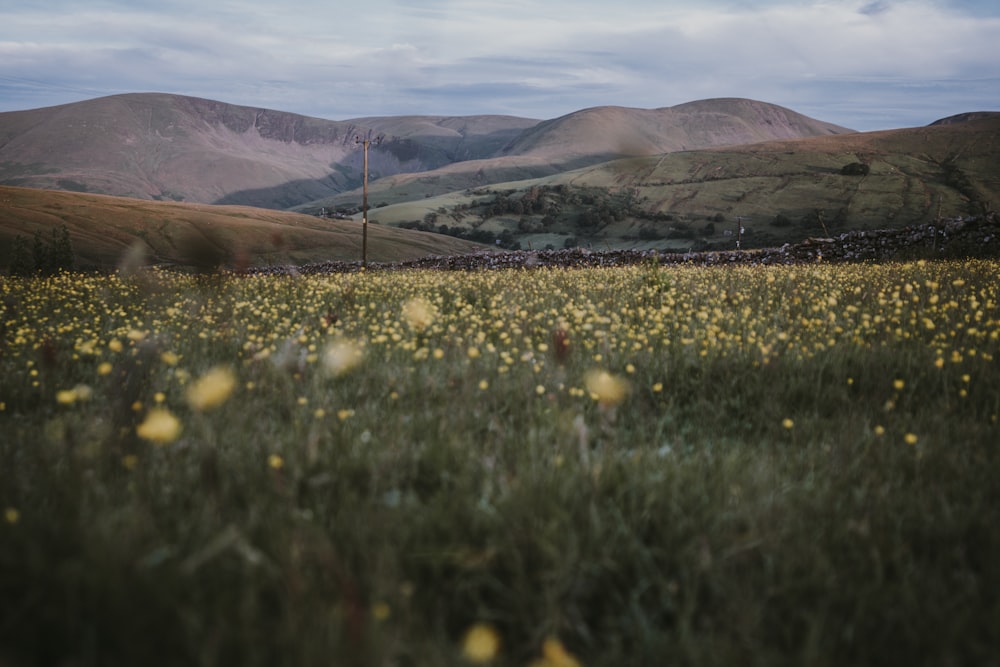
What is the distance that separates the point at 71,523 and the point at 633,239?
137535 millimetres

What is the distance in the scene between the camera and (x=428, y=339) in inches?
261

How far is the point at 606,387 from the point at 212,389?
116 inches

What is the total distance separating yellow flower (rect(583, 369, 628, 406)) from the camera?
4574 millimetres

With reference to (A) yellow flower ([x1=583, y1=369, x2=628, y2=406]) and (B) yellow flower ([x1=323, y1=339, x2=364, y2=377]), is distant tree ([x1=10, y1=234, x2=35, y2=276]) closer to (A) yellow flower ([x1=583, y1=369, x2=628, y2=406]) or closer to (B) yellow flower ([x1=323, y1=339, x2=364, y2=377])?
(B) yellow flower ([x1=323, y1=339, x2=364, y2=377])

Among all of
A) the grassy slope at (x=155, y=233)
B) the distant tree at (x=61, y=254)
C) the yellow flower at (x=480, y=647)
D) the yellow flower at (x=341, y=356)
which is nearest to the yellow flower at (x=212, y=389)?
the yellow flower at (x=341, y=356)

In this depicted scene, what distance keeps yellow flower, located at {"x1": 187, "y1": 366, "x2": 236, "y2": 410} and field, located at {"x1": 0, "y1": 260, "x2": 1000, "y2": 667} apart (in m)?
0.03

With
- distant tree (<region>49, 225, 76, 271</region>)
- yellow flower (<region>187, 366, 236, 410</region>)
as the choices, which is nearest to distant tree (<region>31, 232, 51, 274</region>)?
distant tree (<region>49, 225, 76, 271</region>)

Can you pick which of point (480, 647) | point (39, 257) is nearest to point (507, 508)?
point (480, 647)

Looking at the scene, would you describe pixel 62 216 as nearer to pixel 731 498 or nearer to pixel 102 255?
pixel 102 255

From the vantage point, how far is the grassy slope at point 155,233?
188 feet

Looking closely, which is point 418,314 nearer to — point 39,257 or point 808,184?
point 39,257

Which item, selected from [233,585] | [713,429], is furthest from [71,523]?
[713,429]

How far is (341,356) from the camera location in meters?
5.48

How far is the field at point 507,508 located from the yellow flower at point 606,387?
3cm
